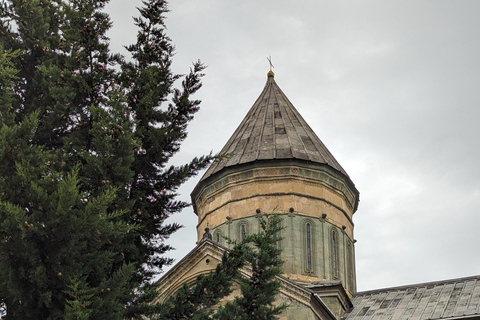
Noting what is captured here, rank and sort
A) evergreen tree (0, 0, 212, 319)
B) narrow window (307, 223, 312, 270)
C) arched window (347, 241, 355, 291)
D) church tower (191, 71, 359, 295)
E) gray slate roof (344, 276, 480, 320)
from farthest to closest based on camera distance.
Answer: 1. arched window (347, 241, 355, 291)
2. church tower (191, 71, 359, 295)
3. narrow window (307, 223, 312, 270)
4. gray slate roof (344, 276, 480, 320)
5. evergreen tree (0, 0, 212, 319)

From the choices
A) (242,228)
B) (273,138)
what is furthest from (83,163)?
(273,138)

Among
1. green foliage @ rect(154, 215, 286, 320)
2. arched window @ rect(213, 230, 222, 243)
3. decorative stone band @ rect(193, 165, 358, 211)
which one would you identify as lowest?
green foliage @ rect(154, 215, 286, 320)

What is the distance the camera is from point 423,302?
16406 millimetres

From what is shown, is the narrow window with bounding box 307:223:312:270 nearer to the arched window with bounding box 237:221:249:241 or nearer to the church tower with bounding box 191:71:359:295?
the church tower with bounding box 191:71:359:295

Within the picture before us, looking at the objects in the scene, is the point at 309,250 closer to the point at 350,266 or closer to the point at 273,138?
the point at 350,266

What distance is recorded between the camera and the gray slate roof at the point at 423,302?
15.5 meters

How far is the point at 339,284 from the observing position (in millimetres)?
16688

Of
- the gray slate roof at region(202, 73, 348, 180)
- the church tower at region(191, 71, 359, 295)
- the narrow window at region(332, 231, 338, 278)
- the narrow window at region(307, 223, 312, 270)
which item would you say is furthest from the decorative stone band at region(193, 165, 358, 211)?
the narrow window at region(307, 223, 312, 270)

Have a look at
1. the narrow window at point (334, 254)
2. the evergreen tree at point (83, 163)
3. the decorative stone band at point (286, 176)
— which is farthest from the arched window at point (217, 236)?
the evergreen tree at point (83, 163)

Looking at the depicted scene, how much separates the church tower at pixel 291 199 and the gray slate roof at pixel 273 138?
3cm

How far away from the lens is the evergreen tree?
8.27 meters

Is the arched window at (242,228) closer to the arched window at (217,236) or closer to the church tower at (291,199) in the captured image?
the church tower at (291,199)

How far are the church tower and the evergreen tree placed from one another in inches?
313

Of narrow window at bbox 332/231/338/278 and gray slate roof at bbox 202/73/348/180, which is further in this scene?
gray slate roof at bbox 202/73/348/180
